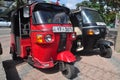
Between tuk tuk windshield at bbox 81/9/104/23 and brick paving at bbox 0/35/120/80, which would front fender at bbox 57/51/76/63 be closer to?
brick paving at bbox 0/35/120/80

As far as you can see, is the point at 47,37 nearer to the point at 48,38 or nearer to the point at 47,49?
the point at 48,38

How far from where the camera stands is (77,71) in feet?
25.8

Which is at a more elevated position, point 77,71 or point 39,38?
point 39,38

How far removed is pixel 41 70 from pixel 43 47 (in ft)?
3.42

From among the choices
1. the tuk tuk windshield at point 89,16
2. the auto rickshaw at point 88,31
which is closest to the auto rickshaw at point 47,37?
the auto rickshaw at point 88,31

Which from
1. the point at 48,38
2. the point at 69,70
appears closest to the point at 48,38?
the point at 48,38

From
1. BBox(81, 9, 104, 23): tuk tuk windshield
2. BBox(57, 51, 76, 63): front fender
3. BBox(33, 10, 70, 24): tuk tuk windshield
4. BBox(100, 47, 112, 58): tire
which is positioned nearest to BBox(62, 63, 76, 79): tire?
BBox(57, 51, 76, 63): front fender

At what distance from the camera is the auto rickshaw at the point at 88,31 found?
9.45m

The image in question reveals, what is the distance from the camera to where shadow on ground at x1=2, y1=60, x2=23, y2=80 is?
6934 millimetres

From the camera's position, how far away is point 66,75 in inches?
279

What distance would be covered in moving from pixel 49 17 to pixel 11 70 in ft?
6.67

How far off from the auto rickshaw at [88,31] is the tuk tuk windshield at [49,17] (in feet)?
5.40

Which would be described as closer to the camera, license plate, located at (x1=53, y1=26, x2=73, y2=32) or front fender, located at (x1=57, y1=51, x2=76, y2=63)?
front fender, located at (x1=57, y1=51, x2=76, y2=63)

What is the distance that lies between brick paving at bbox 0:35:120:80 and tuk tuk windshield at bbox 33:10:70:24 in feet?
5.10
